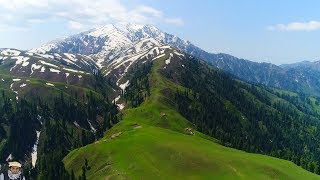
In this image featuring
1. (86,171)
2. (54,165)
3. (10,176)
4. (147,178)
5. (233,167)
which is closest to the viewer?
(147,178)

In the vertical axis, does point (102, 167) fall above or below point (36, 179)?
above

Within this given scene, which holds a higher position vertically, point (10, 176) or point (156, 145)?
point (156, 145)

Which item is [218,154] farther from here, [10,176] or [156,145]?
[10,176]

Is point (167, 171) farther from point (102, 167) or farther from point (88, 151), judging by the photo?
point (88, 151)

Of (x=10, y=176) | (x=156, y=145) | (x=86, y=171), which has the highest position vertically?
(x=156, y=145)

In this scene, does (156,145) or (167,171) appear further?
(156,145)

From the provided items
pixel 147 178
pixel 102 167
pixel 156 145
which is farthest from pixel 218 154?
pixel 102 167

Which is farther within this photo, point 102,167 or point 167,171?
point 102,167

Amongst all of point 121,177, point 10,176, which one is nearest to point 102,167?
point 121,177

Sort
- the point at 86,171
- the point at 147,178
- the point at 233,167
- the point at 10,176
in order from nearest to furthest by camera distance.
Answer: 1. the point at 147,178
2. the point at 233,167
3. the point at 86,171
4. the point at 10,176
